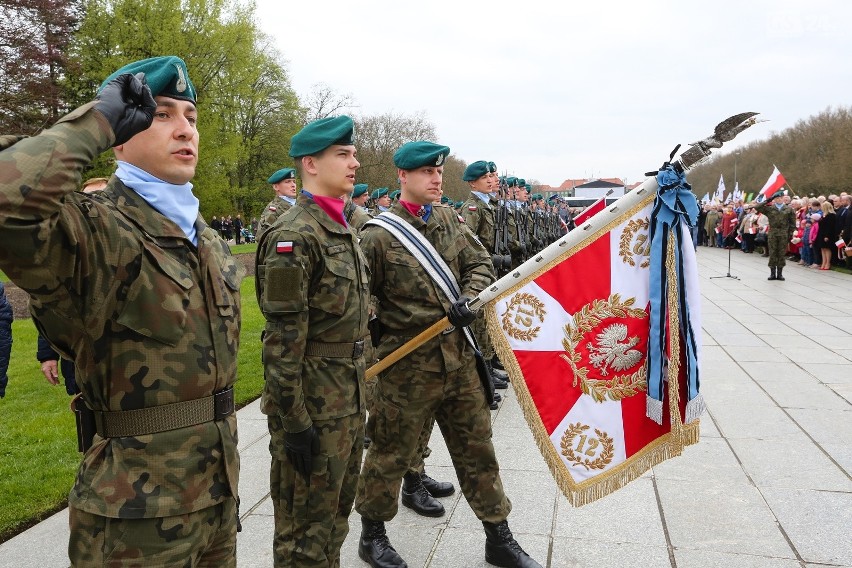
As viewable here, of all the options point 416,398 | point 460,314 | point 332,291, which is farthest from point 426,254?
point 332,291

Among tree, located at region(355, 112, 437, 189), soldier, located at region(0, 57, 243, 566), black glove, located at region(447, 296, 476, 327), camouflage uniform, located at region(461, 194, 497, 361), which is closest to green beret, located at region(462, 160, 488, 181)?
camouflage uniform, located at region(461, 194, 497, 361)

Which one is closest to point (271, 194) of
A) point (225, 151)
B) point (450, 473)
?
point (225, 151)

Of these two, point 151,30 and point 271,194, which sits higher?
point 151,30

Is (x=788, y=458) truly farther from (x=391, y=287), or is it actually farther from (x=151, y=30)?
(x=151, y=30)

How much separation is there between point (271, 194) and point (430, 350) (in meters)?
33.2

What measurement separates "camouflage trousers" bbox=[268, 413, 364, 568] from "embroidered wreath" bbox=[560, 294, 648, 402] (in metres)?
1.17

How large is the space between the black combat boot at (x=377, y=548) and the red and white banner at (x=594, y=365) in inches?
36.4

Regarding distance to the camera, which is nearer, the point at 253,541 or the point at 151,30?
the point at 253,541

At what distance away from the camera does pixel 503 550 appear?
328cm

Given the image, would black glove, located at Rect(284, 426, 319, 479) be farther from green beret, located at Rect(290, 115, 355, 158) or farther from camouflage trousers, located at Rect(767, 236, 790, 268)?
camouflage trousers, located at Rect(767, 236, 790, 268)

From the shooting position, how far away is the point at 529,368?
3350 mm

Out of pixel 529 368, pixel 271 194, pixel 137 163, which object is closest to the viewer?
pixel 137 163

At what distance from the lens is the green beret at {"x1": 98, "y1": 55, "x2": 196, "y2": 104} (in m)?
1.94

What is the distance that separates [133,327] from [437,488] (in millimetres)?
2827
